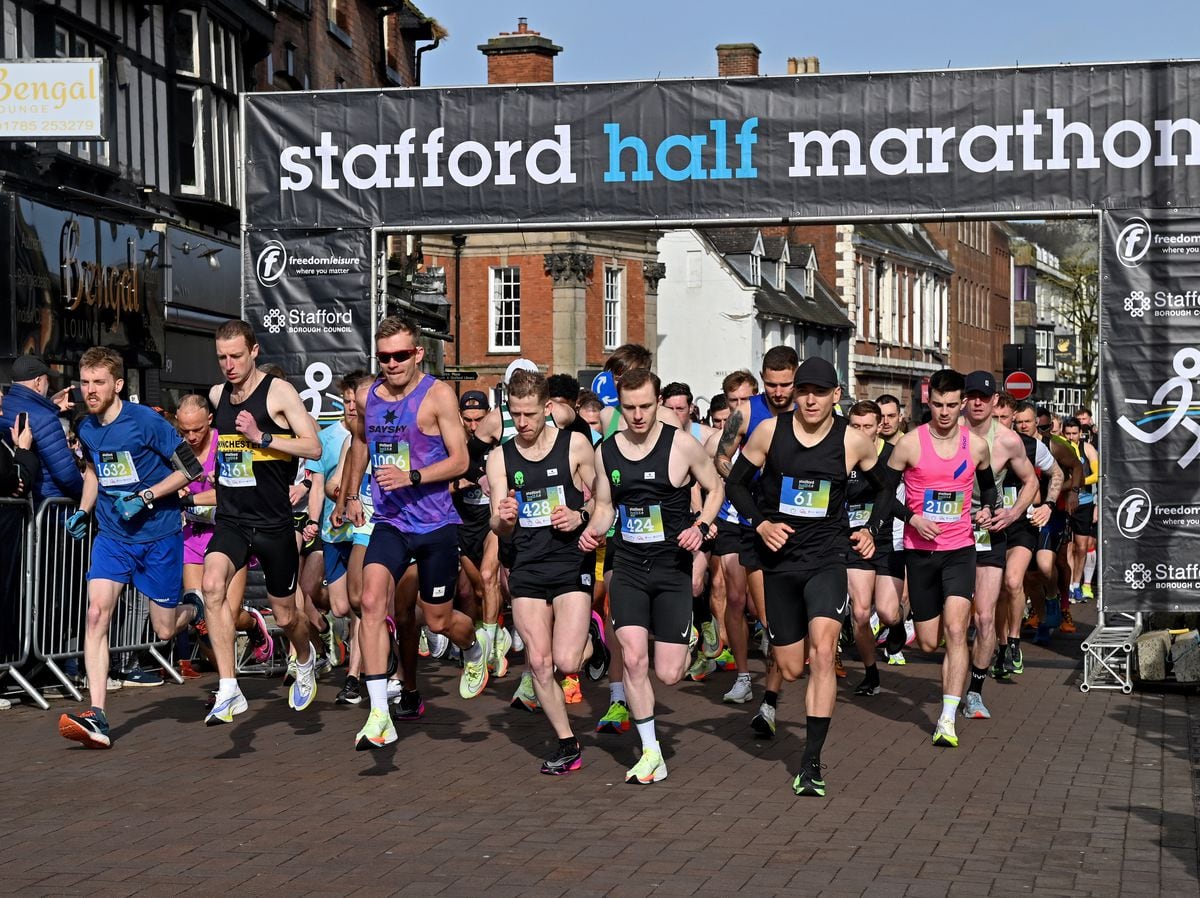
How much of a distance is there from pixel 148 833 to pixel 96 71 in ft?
41.1

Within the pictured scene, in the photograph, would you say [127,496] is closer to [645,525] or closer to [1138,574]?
[645,525]

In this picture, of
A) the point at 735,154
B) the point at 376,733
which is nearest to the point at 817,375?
the point at 376,733

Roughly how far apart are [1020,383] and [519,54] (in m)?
27.0

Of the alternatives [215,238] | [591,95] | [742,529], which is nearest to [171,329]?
[215,238]

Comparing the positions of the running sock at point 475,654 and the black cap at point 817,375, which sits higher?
the black cap at point 817,375

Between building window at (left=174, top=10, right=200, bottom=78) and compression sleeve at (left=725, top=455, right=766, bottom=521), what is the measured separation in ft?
64.5

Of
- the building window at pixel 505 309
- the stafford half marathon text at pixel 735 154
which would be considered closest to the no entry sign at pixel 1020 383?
the stafford half marathon text at pixel 735 154

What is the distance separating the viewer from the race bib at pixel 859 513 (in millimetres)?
11867

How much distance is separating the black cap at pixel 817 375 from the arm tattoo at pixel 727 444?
2.00 metres

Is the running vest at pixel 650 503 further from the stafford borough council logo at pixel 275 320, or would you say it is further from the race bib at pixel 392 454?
the stafford borough council logo at pixel 275 320

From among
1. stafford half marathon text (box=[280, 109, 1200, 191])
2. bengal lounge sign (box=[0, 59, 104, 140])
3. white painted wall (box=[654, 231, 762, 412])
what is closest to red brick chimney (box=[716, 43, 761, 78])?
white painted wall (box=[654, 231, 762, 412])

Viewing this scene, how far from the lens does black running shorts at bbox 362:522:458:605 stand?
9758mm

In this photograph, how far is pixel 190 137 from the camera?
1070 inches

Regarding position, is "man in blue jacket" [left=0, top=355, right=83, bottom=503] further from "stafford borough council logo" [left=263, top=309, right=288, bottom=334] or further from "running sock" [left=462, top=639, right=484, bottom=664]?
"stafford borough council logo" [left=263, top=309, right=288, bottom=334]
